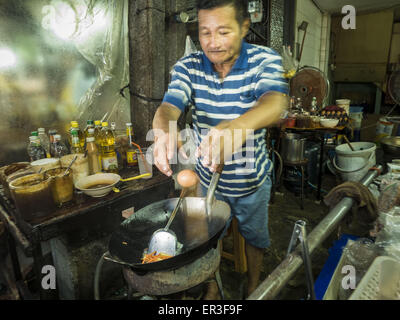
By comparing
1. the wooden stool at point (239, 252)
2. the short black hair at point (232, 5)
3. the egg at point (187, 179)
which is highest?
the short black hair at point (232, 5)

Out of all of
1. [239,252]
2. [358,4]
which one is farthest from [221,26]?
[358,4]

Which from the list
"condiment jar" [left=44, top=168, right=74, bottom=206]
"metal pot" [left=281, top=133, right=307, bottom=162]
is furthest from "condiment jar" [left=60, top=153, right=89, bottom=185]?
"metal pot" [left=281, top=133, right=307, bottom=162]

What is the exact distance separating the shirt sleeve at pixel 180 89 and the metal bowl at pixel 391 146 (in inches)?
74.2

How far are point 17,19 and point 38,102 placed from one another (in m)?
0.78

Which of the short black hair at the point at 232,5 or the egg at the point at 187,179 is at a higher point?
the short black hair at the point at 232,5

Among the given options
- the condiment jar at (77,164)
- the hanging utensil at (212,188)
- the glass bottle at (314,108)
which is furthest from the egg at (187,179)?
the glass bottle at (314,108)

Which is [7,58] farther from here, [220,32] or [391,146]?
[391,146]

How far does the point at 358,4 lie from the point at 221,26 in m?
7.79

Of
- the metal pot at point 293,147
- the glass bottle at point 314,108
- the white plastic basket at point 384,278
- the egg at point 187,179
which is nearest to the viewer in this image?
the white plastic basket at point 384,278

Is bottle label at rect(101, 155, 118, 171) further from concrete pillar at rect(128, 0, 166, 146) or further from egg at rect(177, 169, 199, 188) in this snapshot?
egg at rect(177, 169, 199, 188)

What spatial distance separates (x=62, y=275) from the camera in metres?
2.43

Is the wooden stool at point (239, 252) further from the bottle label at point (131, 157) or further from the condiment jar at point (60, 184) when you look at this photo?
the condiment jar at point (60, 184)

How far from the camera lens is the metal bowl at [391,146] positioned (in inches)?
92.5

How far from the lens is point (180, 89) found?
197cm
